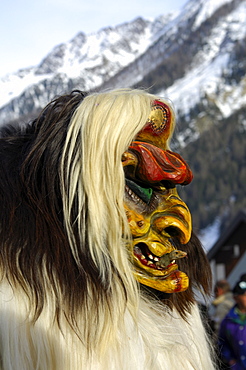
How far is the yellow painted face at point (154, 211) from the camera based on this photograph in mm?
1665

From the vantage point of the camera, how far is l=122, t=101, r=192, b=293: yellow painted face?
1.67 metres

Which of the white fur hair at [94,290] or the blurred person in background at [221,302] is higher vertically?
the white fur hair at [94,290]

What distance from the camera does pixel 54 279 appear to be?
154 cm

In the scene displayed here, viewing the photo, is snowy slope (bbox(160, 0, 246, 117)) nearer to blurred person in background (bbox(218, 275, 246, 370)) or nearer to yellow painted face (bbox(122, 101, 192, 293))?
blurred person in background (bbox(218, 275, 246, 370))

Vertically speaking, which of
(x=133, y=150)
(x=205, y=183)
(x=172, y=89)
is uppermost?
(x=133, y=150)

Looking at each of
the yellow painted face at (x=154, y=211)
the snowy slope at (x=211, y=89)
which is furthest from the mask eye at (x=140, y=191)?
the snowy slope at (x=211, y=89)

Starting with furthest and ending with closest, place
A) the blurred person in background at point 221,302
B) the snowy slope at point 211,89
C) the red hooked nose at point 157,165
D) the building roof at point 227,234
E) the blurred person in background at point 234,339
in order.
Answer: the snowy slope at point 211,89 < the building roof at point 227,234 < the blurred person in background at point 221,302 < the blurred person in background at point 234,339 < the red hooked nose at point 157,165

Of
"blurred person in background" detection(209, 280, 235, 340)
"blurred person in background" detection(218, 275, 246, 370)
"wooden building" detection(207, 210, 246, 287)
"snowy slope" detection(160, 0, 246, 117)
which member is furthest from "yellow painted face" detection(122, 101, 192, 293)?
"snowy slope" detection(160, 0, 246, 117)

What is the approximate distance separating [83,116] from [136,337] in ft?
2.28

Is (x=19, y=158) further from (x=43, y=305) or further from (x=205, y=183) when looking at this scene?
(x=205, y=183)

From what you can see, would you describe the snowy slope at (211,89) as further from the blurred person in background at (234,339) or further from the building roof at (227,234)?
the blurred person in background at (234,339)

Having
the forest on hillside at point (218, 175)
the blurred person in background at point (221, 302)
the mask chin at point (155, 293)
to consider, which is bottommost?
the forest on hillside at point (218, 175)

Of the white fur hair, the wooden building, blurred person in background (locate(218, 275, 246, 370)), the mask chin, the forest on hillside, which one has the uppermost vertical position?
the white fur hair

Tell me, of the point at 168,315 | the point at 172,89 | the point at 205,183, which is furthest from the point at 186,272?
the point at 172,89
